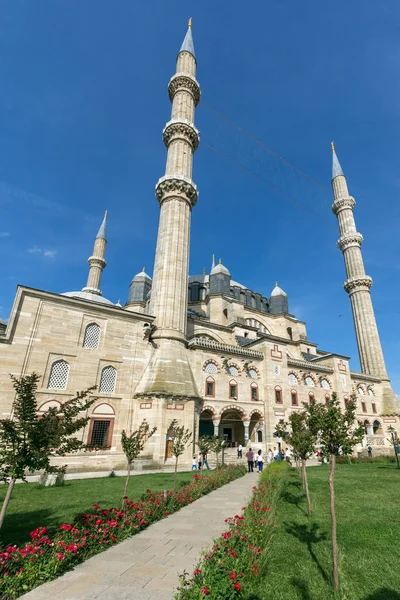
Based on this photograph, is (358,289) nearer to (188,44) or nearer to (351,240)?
(351,240)

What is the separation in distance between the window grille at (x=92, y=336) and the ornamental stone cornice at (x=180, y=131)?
851 inches

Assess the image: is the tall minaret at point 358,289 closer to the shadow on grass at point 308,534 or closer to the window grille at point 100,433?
the window grille at point 100,433

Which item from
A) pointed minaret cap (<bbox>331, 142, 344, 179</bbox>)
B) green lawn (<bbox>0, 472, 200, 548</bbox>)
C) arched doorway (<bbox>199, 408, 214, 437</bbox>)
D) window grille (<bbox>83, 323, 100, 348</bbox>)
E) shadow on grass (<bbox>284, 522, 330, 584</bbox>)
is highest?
pointed minaret cap (<bbox>331, 142, 344, 179</bbox>)

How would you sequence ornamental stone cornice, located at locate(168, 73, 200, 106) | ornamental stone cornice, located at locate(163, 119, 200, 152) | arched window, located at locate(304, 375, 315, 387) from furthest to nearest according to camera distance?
ornamental stone cornice, located at locate(168, 73, 200, 106) < arched window, located at locate(304, 375, 315, 387) < ornamental stone cornice, located at locate(163, 119, 200, 152)

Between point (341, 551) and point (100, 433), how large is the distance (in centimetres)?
1672

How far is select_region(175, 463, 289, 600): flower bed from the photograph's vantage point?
13.7 ft

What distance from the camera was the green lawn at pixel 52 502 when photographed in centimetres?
706

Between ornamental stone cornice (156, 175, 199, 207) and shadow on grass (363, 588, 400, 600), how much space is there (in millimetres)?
28171

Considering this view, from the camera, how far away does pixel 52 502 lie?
32.5 ft

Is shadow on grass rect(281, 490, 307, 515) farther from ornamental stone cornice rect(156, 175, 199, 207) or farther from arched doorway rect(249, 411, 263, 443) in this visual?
ornamental stone cornice rect(156, 175, 199, 207)

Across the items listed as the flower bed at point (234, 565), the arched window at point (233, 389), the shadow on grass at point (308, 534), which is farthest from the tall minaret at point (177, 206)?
the flower bed at point (234, 565)

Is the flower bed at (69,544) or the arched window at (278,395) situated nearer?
the flower bed at (69,544)

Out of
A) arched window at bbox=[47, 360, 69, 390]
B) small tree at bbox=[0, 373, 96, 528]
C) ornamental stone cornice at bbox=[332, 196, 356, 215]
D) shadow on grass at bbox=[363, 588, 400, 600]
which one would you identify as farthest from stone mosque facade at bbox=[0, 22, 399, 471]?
shadow on grass at bbox=[363, 588, 400, 600]

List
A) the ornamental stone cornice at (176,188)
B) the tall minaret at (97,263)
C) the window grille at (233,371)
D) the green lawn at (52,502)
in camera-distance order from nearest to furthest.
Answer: the green lawn at (52,502) → the window grille at (233,371) → the ornamental stone cornice at (176,188) → the tall minaret at (97,263)
